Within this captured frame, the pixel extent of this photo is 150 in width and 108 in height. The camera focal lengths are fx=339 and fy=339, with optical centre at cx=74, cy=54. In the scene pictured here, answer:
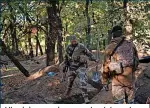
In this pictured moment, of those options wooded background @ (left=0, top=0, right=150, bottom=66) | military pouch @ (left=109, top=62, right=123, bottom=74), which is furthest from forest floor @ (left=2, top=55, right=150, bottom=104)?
military pouch @ (left=109, top=62, right=123, bottom=74)

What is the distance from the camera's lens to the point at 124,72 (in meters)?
7.21

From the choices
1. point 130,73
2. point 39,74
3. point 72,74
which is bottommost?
point 39,74

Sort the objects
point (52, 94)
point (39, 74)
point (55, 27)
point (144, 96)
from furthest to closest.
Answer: point (55, 27), point (39, 74), point (52, 94), point (144, 96)

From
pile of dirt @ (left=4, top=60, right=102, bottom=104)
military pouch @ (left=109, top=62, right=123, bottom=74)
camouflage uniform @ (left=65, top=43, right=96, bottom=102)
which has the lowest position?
pile of dirt @ (left=4, top=60, right=102, bottom=104)

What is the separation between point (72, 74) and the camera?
410 inches

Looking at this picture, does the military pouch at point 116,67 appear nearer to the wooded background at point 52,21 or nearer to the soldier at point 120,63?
the soldier at point 120,63

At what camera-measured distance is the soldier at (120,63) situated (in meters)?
7.10

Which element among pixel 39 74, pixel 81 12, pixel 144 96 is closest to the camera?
pixel 144 96

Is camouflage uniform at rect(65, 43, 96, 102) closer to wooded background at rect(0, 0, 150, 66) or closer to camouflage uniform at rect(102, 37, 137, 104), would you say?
wooded background at rect(0, 0, 150, 66)

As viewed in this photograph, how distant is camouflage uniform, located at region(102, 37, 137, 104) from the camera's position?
23.4 ft

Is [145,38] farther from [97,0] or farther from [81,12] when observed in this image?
[81,12]

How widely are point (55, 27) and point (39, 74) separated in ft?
8.17
